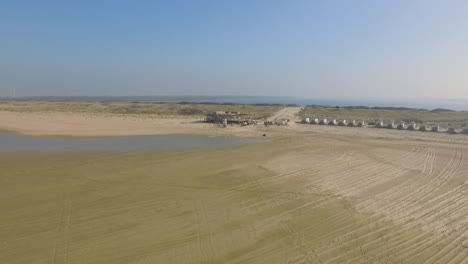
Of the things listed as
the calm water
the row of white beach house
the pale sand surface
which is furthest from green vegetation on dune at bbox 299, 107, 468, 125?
the pale sand surface

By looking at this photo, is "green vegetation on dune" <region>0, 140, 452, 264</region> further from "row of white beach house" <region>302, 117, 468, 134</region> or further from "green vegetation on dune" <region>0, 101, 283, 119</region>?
"green vegetation on dune" <region>0, 101, 283, 119</region>

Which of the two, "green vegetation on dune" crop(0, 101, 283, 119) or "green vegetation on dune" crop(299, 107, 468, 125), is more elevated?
"green vegetation on dune" crop(299, 107, 468, 125)

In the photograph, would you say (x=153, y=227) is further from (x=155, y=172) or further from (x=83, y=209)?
(x=155, y=172)

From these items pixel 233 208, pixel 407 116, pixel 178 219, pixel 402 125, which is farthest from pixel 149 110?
pixel 178 219

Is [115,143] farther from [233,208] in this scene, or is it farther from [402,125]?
[402,125]

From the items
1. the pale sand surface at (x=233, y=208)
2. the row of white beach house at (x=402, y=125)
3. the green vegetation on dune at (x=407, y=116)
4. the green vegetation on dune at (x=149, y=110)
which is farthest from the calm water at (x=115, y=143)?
the green vegetation on dune at (x=407, y=116)

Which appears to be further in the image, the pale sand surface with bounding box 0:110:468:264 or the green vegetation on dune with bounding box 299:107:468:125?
the green vegetation on dune with bounding box 299:107:468:125

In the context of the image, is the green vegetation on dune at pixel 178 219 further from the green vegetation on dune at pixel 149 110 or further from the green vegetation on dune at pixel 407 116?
the green vegetation on dune at pixel 407 116

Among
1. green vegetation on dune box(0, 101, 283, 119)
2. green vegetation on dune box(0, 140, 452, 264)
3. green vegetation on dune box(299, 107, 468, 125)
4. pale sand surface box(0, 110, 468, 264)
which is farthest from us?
green vegetation on dune box(0, 101, 283, 119)
